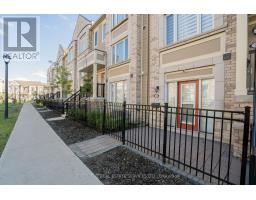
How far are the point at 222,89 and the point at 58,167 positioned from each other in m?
5.37

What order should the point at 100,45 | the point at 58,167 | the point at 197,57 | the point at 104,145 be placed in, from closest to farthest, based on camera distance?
the point at 58,167 < the point at 104,145 < the point at 197,57 < the point at 100,45

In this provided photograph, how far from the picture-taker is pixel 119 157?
15.8ft

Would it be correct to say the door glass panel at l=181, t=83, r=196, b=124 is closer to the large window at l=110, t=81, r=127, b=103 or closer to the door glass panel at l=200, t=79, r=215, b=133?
the door glass panel at l=200, t=79, r=215, b=133

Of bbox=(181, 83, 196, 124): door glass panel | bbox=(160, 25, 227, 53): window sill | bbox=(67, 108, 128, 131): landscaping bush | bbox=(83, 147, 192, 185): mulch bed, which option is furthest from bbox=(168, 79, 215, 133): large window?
bbox=(83, 147, 192, 185): mulch bed

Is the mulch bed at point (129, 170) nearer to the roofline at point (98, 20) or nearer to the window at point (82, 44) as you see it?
the roofline at point (98, 20)

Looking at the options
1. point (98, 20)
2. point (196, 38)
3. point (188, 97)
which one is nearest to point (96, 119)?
point (188, 97)

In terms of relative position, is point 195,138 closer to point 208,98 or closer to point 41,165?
point 208,98

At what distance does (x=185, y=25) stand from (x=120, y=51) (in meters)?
5.37

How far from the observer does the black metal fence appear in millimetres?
3195

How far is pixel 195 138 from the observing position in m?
6.56

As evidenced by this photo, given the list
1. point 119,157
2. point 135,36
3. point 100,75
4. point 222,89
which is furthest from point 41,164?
point 100,75

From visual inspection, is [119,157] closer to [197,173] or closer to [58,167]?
[58,167]

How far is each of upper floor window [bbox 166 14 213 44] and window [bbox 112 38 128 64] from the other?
3632 mm

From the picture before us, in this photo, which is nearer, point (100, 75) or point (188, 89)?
point (188, 89)
